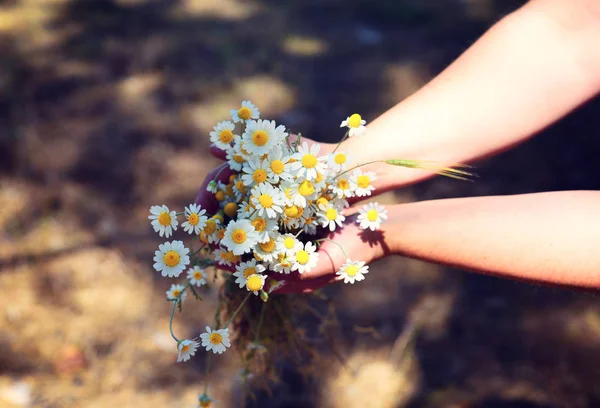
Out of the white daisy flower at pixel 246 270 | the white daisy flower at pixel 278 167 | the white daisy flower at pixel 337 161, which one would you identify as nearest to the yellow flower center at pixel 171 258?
the white daisy flower at pixel 246 270

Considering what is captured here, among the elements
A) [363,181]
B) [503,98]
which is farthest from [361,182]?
[503,98]

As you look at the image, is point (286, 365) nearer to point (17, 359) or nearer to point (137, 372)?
point (137, 372)

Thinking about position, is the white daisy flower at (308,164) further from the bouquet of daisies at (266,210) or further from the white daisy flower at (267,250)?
the white daisy flower at (267,250)

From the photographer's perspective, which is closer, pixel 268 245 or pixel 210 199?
pixel 268 245

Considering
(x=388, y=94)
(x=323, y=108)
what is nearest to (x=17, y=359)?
(x=323, y=108)

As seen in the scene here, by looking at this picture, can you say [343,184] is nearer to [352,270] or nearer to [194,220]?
[352,270]

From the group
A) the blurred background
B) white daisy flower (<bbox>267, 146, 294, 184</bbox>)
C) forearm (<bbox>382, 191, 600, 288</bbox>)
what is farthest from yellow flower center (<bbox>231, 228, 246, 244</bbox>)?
the blurred background
